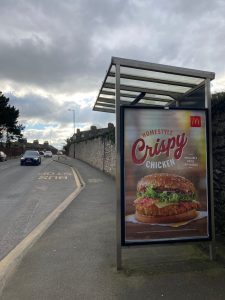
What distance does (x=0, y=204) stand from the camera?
11.8 m

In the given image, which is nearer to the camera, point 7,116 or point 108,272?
point 108,272

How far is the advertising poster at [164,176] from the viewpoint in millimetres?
5262

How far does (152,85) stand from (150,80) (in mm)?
362

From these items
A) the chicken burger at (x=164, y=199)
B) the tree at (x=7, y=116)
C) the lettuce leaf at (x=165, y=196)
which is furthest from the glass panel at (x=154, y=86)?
the tree at (x=7, y=116)

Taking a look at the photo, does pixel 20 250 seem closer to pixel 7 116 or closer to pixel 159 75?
pixel 159 75

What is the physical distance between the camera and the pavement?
4402mm

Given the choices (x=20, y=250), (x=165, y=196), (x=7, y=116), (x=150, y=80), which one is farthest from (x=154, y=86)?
(x=7, y=116)

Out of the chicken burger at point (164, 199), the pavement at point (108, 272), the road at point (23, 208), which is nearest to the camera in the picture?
the pavement at point (108, 272)

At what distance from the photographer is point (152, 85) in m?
6.19

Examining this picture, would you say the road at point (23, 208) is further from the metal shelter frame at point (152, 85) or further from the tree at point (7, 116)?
the tree at point (7, 116)

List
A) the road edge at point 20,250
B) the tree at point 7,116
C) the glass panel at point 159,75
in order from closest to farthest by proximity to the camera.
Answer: the road edge at point 20,250
the glass panel at point 159,75
the tree at point 7,116

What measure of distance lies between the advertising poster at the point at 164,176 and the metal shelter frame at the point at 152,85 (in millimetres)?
114

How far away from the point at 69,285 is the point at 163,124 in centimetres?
244

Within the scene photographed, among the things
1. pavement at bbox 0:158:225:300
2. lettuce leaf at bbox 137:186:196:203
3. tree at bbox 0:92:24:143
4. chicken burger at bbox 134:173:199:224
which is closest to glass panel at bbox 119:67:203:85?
chicken burger at bbox 134:173:199:224
